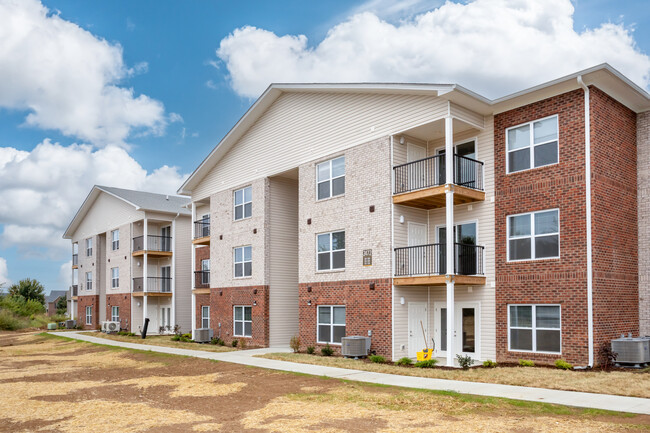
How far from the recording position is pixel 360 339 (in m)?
19.0

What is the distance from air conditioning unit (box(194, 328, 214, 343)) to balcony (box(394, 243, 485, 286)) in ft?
41.4

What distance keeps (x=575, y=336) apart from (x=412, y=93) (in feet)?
29.4

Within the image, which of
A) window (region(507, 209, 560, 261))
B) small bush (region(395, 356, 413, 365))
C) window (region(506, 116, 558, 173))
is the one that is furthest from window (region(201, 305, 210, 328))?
window (region(506, 116, 558, 173))

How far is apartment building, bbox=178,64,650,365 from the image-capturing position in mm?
16031

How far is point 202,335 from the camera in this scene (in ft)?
90.8

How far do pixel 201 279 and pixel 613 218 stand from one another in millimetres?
21714

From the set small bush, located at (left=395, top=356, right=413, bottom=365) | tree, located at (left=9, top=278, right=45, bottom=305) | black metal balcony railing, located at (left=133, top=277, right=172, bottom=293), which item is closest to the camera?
small bush, located at (left=395, top=356, right=413, bottom=365)

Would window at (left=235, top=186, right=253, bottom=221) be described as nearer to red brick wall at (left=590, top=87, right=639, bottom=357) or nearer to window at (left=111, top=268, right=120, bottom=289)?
red brick wall at (left=590, top=87, right=639, bottom=357)

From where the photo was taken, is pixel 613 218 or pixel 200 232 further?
pixel 200 232

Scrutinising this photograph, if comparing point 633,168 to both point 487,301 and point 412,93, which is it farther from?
point 412,93

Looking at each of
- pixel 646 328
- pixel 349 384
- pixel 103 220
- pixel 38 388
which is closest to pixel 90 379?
pixel 38 388

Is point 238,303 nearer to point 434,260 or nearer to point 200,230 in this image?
point 200,230

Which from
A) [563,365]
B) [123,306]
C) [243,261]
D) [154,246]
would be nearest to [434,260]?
[563,365]

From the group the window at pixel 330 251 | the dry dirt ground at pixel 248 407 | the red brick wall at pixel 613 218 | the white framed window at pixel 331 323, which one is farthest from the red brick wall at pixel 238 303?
the red brick wall at pixel 613 218
